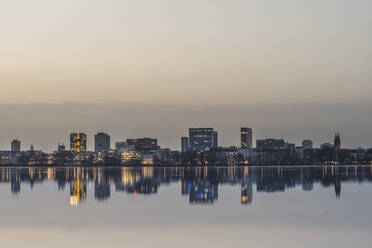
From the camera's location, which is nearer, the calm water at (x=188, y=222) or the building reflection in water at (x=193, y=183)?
the calm water at (x=188, y=222)

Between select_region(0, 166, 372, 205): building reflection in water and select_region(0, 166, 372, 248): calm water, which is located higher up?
select_region(0, 166, 372, 248): calm water

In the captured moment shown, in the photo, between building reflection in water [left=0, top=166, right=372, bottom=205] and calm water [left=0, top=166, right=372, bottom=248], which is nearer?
calm water [left=0, top=166, right=372, bottom=248]

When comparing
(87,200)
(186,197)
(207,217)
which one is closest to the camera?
(207,217)

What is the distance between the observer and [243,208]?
31422 millimetres

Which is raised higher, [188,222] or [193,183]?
[188,222]

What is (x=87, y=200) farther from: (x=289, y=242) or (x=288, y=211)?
(x=289, y=242)

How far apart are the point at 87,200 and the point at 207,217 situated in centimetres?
1284

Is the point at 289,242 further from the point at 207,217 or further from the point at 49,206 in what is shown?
the point at 49,206

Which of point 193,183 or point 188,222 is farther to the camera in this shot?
point 193,183

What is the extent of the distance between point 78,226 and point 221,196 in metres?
17.4

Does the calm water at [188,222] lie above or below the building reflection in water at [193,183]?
above

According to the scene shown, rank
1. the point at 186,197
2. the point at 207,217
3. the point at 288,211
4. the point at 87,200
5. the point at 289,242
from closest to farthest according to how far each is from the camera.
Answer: the point at 289,242 → the point at 207,217 → the point at 288,211 → the point at 87,200 → the point at 186,197

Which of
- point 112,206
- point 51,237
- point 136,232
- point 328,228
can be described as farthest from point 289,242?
point 112,206

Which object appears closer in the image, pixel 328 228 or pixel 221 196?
pixel 328 228
